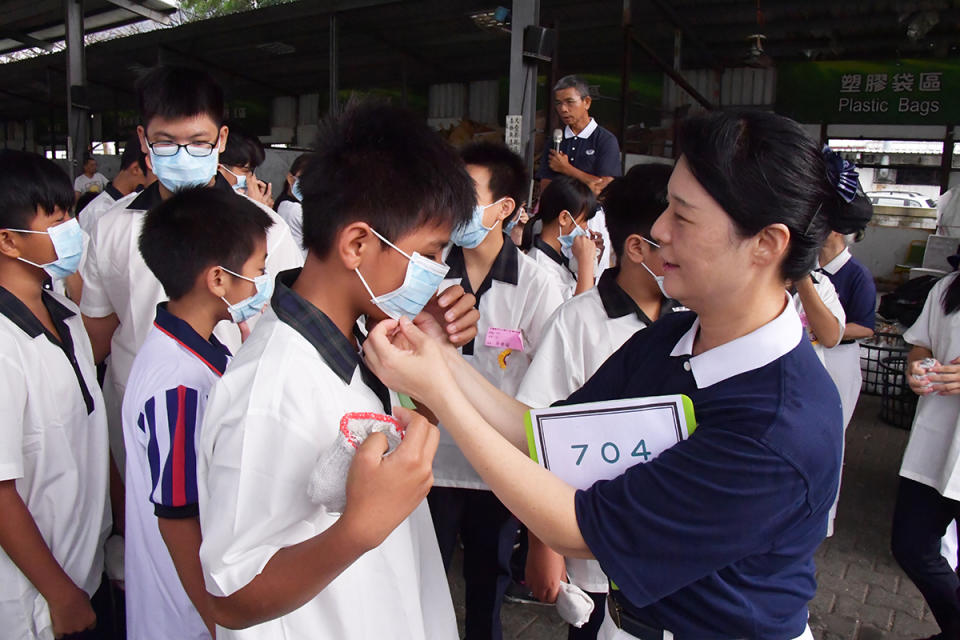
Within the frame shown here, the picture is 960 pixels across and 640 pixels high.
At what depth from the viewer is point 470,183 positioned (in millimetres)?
1423

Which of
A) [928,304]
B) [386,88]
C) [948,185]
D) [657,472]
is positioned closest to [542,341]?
[657,472]

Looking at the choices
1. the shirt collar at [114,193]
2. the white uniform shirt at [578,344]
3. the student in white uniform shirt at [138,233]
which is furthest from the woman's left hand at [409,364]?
the shirt collar at [114,193]

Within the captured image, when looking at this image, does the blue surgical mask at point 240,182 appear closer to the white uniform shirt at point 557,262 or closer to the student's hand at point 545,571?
the white uniform shirt at point 557,262

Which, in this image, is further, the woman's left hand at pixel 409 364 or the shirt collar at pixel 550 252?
the shirt collar at pixel 550 252

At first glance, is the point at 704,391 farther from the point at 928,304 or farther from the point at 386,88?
the point at 386,88

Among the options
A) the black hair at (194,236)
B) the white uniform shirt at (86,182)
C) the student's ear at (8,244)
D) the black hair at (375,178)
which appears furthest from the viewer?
the white uniform shirt at (86,182)

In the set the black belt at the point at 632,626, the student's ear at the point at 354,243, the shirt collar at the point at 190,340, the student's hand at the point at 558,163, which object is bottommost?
the black belt at the point at 632,626

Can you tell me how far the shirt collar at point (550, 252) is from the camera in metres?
3.82

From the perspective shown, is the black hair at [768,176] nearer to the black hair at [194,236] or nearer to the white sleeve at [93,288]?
the black hair at [194,236]

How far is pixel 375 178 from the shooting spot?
4.19 ft

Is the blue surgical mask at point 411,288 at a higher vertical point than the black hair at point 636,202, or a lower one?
lower

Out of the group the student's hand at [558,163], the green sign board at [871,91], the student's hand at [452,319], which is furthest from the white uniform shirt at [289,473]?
the green sign board at [871,91]

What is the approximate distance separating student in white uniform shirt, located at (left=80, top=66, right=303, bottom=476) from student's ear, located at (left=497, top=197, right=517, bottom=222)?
79 cm

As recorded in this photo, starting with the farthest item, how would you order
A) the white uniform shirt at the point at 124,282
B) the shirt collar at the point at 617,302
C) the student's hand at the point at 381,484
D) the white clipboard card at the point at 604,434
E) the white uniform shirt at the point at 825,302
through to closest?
1. the white uniform shirt at the point at 825,302
2. the white uniform shirt at the point at 124,282
3. the shirt collar at the point at 617,302
4. the white clipboard card at the point at 604,434
5. the student's hand at the point at 381,484
